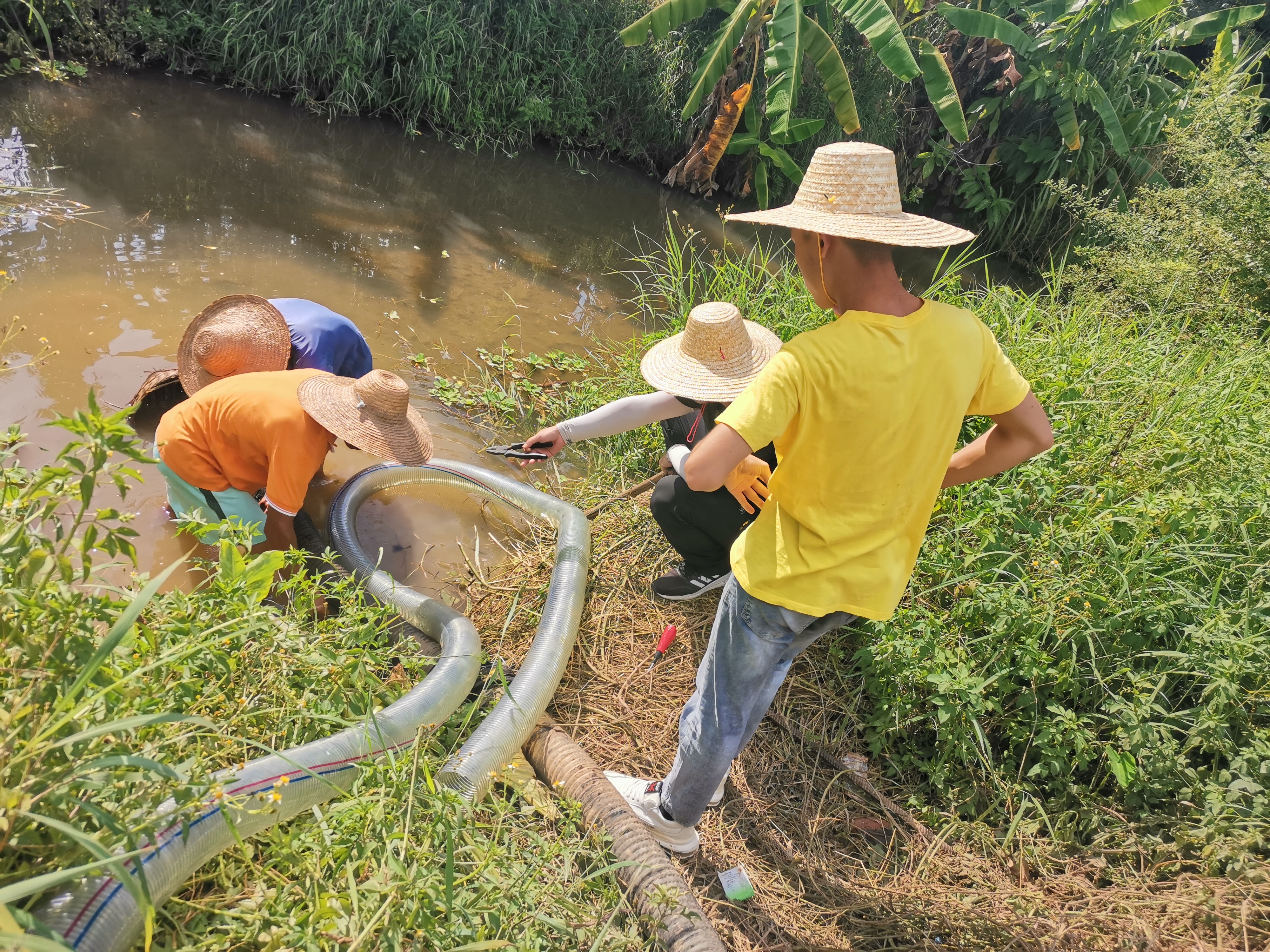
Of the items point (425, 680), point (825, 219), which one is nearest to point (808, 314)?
point (825, 219)

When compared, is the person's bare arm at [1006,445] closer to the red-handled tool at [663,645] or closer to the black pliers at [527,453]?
the red-handled tool at [663,645]

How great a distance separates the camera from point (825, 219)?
5.98 ft

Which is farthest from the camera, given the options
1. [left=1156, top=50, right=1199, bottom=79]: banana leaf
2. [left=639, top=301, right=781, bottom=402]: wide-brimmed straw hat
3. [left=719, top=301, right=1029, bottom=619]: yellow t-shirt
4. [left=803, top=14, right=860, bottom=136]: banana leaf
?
[left=1156, top=50, right=1199, bottom=79]: banana leaf

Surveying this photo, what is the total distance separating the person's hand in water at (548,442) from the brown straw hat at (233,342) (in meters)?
1.26

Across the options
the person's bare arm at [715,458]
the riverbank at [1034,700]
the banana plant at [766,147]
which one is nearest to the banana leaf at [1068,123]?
the banana plant at [766,147]

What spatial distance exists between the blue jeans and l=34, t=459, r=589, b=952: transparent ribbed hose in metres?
0.55

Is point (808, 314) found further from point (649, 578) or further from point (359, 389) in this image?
point (359, 389)

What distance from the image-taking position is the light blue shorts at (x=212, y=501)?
3.21 m

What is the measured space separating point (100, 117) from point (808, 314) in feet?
22.6

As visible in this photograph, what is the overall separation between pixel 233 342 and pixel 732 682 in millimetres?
2645

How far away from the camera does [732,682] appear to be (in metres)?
2.16

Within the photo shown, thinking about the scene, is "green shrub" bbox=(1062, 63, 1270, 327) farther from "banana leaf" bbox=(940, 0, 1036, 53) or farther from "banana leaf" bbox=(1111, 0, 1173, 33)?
"banana leaf" bbox=(940, 0, 1036, 53)

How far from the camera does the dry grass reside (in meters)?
2.29

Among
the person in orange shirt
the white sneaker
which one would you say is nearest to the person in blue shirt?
the person in orange shirt
